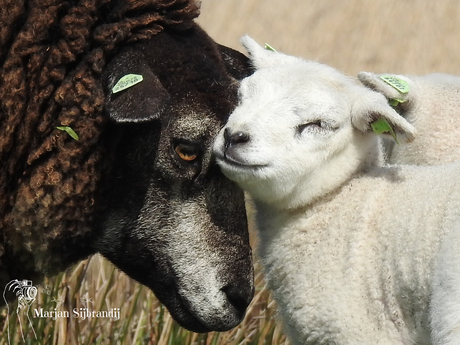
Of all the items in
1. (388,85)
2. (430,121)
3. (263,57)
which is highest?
(263,57)

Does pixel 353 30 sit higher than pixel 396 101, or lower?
lower

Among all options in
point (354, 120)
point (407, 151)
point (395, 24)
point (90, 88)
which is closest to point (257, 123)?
point (354, 120)

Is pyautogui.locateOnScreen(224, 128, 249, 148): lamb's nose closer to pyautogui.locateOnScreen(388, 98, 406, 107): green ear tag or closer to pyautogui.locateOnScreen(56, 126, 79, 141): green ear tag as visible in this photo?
pyautogui.locateOnScreen(56, 126, 79, 141): green ear tag

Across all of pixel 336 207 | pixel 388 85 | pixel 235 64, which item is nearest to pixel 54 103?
pixel 235 64

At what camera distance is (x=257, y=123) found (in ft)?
13.1

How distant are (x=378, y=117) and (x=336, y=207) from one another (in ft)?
1.64

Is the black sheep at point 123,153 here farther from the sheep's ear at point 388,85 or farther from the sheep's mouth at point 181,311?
the sheep's ear at point 388,85

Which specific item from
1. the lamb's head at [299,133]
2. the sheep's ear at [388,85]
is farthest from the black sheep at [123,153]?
the sheep's ear at [388,85]

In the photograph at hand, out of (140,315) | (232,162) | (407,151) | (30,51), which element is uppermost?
(30,51)

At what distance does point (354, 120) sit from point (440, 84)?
1354 mm

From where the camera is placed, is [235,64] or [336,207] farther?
[235,64]

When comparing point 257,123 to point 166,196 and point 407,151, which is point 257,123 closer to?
point 166,196

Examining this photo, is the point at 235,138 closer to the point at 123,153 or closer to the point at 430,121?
the point at 123,153

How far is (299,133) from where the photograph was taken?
4.09 meters
